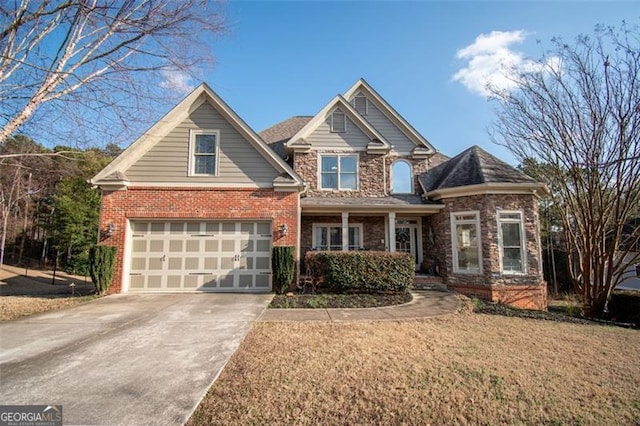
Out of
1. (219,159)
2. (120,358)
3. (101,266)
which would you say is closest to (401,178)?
(219,159)

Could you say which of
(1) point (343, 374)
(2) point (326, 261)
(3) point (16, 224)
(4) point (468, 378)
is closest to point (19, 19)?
(1) point (343, 374)

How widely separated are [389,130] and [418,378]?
1223 cm

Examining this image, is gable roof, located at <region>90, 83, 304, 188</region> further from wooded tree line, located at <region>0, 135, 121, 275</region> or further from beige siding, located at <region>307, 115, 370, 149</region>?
wooded tree line, located at <region>0, 135, 121, 275</region>

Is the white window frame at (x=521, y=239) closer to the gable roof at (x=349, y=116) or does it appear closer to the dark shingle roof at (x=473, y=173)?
the dark shingle roof at (x=473, y=173)

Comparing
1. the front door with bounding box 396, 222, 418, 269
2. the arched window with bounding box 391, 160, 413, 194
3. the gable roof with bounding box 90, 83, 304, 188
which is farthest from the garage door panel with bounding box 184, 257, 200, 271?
the arched window with bounding box 391, 160, 413, 194

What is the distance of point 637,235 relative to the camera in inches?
404

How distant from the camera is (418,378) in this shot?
12.1 ft

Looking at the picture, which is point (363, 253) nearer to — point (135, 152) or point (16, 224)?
point (135, 152)

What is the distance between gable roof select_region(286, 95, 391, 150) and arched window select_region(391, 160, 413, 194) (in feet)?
4.17

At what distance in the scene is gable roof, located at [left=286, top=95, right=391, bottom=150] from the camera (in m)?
12.7

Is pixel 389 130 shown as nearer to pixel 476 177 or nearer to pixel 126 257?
pixel 476 177

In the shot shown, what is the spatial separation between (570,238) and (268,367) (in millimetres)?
13644

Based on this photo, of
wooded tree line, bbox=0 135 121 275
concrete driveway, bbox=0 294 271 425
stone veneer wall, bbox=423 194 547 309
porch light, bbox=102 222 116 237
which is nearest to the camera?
concrete driveway, bbox=0 294 271 425

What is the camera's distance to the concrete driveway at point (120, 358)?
292 centimetres
